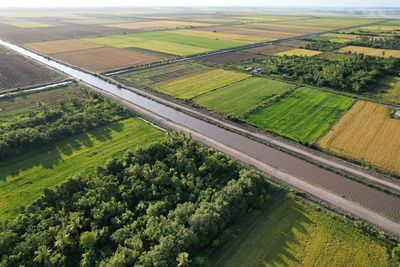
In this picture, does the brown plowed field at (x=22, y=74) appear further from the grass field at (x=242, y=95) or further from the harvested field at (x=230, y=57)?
the harvested field at (x=230, y=57)

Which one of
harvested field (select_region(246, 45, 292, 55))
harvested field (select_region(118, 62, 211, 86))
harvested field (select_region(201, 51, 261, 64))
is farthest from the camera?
harvested field (select_region(246, 45, 292, 55))

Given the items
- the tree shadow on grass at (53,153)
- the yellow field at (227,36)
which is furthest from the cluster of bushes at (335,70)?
the tree shadow on grass at (53,153)

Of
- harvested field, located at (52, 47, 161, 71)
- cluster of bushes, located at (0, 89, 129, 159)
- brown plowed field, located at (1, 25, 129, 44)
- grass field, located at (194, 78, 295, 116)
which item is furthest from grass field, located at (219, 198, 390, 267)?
brown plowed field, located at (1, 25, 129, 44)

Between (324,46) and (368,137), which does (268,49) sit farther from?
(368,137)

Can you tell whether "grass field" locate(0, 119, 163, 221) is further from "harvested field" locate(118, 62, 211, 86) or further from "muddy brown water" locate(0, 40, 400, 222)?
"harvested field" locate(118, 62, 211, 86)

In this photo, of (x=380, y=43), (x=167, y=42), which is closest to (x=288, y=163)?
(x=167, y=42)
